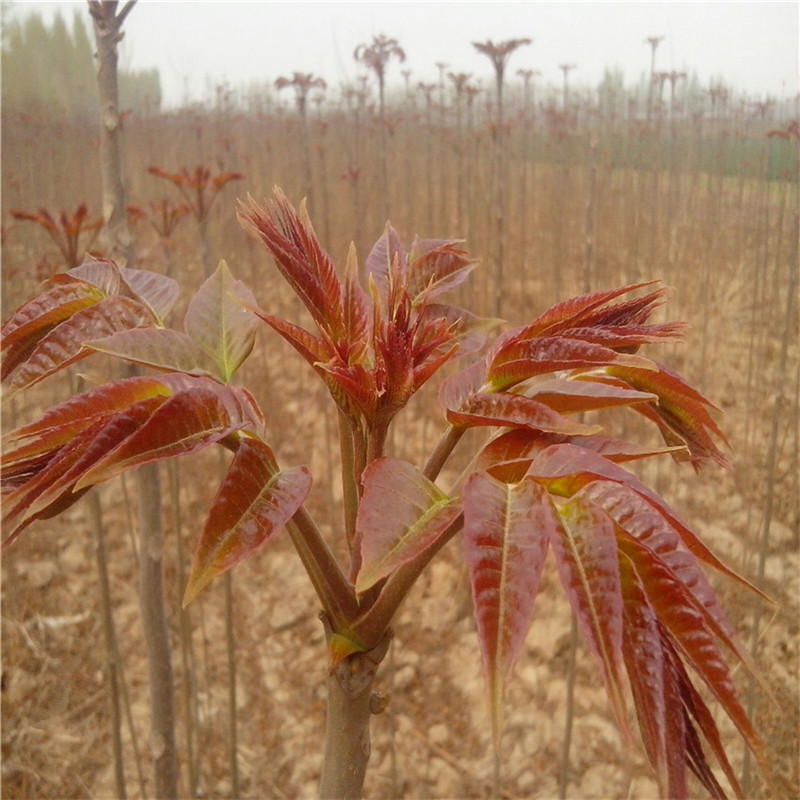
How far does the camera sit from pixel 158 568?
0.97 meters

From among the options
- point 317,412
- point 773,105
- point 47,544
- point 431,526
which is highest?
point 773,105

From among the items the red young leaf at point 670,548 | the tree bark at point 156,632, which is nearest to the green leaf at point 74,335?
the red young leaf at point 670,548

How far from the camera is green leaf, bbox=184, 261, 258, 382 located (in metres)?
0.48

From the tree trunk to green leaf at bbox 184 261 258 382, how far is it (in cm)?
19

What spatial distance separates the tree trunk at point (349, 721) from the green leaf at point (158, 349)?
0.19 metres

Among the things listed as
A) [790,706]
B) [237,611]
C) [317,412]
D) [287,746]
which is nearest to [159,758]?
[287,746]

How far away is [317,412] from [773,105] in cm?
261

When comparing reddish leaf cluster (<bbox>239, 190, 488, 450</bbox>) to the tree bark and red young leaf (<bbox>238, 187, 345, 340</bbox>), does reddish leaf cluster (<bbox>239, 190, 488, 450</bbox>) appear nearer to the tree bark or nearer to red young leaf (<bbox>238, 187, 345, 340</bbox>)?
red young leaf (<bbox>238, 187, 345, 340</bbox>)

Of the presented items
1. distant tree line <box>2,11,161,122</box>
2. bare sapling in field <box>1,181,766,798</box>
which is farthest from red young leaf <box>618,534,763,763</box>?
distant tree line <box>2,11,161,122</box>

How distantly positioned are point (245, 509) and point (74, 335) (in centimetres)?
20

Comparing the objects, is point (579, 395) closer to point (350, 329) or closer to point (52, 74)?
point (350, 329)

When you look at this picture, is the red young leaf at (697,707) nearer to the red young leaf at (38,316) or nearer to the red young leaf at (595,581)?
the red young leaf at (595,581)

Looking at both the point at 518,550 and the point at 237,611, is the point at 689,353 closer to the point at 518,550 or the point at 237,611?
the point at 237,611

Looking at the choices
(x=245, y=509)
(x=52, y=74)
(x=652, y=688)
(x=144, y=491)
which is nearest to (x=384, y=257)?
(x=245, y=509)
